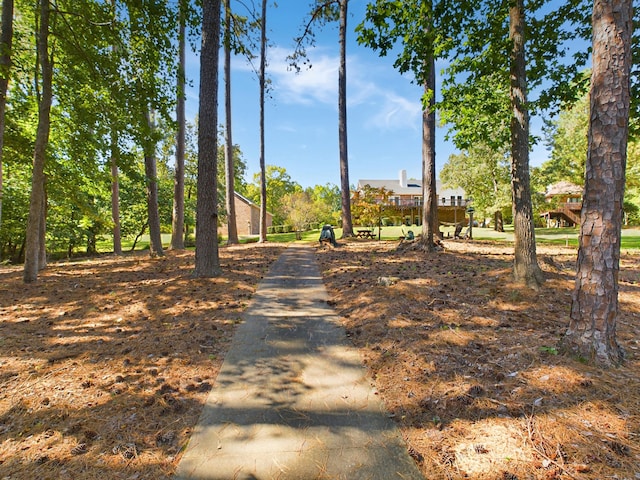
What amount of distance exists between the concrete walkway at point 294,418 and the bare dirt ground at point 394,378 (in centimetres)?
16

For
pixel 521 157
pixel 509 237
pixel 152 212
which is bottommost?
pixel 509 237

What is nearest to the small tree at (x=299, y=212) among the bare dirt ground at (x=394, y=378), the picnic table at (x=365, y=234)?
the picnic table at (x=365, y=234)

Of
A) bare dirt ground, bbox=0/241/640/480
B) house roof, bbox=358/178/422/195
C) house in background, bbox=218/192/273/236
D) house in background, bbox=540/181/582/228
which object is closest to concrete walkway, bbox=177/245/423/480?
bare dirt ground, bbox=0/241/640/480

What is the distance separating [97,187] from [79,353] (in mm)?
12752

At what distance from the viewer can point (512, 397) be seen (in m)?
2.38

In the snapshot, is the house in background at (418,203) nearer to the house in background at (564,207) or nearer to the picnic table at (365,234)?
the house in background at (564,207)

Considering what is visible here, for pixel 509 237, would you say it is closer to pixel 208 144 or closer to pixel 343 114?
pixel 343 114

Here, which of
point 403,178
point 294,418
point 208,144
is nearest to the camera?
point 294,418

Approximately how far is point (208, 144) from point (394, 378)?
6.23 meters

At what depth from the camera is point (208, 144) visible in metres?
6.70

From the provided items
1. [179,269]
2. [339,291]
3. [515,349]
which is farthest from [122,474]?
[179,269]

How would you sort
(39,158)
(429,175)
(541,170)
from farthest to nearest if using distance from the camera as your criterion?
(541,170), (429,175), (39,158)

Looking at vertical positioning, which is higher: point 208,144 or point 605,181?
point 208,144

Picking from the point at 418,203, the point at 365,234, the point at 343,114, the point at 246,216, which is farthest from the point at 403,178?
the point at 343,114
